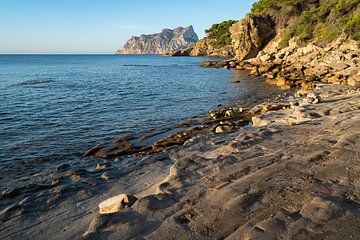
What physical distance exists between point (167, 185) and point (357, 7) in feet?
161

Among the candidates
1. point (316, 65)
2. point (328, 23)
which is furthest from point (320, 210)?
point (328, 23)

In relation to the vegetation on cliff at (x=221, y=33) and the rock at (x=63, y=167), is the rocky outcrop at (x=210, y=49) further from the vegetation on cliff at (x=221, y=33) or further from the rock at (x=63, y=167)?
the rock at (x=63, y=167)

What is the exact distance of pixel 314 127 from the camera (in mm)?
10812

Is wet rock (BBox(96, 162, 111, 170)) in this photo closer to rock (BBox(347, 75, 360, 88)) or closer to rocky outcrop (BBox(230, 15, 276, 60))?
rock (BBox(347, 75, 360, 88))

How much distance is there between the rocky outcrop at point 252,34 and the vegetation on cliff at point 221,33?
153 ft

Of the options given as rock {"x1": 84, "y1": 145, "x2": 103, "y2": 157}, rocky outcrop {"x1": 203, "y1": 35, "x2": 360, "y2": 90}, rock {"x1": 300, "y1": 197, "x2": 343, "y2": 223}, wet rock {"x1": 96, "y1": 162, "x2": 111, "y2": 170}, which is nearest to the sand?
rock {"x1": 300, "y1": 197, "x2": 343, "y2": 223}

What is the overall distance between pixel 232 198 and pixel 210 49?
12662 centimetres

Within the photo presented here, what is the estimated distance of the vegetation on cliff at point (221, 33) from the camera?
11344 centimetres

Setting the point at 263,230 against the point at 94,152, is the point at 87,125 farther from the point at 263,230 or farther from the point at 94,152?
the point at 263,230

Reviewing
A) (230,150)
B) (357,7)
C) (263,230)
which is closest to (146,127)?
(230,150)

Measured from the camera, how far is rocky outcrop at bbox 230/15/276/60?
64.4 metres

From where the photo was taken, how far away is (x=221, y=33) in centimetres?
11700

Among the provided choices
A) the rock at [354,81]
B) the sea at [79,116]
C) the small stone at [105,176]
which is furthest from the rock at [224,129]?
the rock at [354,81]

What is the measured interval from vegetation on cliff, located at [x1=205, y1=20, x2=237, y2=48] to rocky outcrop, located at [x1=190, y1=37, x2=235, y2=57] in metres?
1.67
